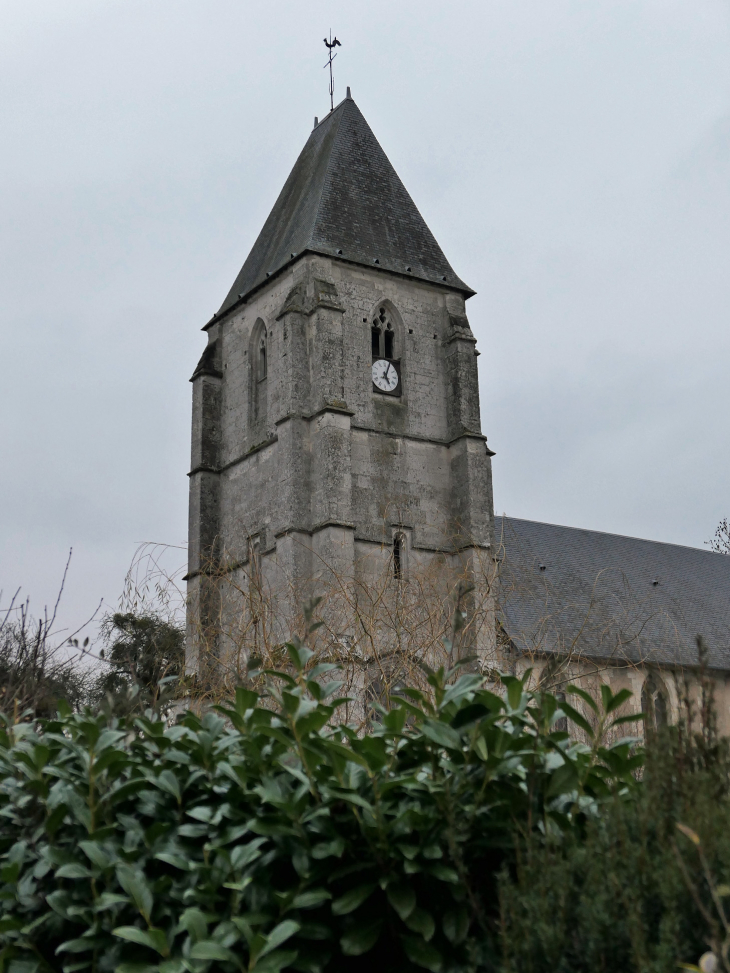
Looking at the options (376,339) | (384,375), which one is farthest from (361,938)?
(376,339)

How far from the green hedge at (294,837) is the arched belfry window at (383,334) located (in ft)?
84.3

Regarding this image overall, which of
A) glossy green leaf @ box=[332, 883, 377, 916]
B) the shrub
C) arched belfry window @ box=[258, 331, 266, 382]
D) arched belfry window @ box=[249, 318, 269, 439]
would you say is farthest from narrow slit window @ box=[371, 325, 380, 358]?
the shrub

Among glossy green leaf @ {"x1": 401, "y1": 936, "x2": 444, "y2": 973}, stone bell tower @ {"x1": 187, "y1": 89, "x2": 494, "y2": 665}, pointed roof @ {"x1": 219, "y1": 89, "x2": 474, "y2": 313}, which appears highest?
pointed roof @ {"x1": 219, "y1": 89, "x2": 474, "y2": 313}

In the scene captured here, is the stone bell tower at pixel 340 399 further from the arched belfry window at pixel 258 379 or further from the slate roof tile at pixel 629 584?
the slate roof tile at pixel 629 584

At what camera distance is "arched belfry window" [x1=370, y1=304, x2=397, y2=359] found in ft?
96.3

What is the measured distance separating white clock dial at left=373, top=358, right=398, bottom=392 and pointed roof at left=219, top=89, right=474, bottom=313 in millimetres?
2528

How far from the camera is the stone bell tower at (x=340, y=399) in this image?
26.8m

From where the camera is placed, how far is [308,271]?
28.6 m

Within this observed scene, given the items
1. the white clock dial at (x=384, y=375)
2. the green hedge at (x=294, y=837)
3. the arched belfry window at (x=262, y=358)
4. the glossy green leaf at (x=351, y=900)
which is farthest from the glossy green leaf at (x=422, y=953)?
the arched belfry window at (x=262, y=358)

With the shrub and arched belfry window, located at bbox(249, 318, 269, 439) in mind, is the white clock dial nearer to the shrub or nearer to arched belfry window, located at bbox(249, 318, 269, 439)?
arched belfry window, located at bbox(249, 318, 269, 439)

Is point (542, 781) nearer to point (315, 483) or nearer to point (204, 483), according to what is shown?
point (315, 483)

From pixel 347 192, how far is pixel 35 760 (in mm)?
28181

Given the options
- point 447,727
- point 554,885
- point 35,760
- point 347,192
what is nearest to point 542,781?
point 447,727

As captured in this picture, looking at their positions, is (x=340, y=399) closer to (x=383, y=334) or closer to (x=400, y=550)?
(x=383, y=334)
